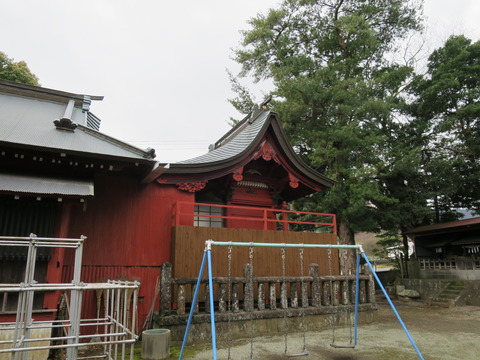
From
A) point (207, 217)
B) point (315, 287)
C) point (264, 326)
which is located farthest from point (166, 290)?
point (315, 287)

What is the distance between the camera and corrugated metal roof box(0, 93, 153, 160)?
740 cm

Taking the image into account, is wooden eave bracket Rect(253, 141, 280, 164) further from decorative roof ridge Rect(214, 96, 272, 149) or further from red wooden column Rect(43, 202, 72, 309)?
red wooden column Rect(43, 202, 72, 309)

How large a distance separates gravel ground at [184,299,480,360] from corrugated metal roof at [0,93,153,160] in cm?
495

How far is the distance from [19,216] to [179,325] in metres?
4.21

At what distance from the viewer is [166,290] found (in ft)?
25.1

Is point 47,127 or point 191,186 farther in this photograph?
point 191,186

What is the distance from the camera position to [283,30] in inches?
797

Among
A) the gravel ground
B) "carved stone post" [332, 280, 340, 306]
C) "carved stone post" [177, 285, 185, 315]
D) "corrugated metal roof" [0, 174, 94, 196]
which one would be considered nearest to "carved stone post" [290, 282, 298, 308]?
the gravel ground

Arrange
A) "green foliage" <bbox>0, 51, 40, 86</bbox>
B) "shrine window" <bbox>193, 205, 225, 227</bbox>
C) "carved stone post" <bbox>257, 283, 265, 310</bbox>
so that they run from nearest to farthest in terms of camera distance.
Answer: "carved stone post" <bbox>257, 283, 265, 310</bbox> → "shrine window" <bbox>193, 205, 225, 227</bbox> → "green foliage" <bbox>0, 51, 40, 86</bbox>

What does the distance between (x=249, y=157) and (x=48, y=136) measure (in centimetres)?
561

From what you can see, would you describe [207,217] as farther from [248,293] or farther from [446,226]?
[446,226]

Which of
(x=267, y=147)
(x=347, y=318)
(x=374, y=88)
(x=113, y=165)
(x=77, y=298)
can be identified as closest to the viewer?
(x=77, y=298)

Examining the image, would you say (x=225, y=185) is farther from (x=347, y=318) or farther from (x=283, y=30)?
(x=283, y=30)

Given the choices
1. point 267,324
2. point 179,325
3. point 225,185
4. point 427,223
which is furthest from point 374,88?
point 179,325
